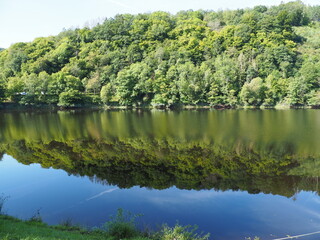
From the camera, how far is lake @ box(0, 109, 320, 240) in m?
10.7

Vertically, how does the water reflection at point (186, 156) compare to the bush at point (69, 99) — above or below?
below

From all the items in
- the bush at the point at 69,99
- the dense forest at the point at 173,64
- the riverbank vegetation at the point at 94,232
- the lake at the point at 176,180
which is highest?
the dense forest at the point at 173,64

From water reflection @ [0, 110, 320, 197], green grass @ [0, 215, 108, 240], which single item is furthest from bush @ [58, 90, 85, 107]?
green grass @ [0, 215, 108, 240]

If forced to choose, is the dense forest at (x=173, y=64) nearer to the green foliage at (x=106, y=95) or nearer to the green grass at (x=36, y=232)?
the green foliage at (x=106, y=95)

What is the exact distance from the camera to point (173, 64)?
84.5 m

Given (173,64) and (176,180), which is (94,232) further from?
(173,64)

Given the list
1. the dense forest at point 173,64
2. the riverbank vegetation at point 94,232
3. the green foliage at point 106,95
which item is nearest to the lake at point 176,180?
the riverbank vegetation at point 94,232

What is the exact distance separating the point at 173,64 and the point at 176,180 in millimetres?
73432

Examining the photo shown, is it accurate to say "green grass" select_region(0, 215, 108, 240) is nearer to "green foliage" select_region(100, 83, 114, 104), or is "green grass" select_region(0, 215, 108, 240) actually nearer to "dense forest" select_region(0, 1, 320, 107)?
"dense forest" select_region(0, 1, 320, 107)

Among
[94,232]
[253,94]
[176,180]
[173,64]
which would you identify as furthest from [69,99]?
[94,232]

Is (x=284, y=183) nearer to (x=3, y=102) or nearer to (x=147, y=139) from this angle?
(x=147, y=139)

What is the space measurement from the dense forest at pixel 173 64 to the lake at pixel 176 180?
44.6 metres

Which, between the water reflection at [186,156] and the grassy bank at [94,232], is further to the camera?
the water reflection at [186,156]

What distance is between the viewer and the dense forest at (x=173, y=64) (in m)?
68.1
